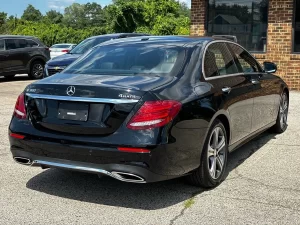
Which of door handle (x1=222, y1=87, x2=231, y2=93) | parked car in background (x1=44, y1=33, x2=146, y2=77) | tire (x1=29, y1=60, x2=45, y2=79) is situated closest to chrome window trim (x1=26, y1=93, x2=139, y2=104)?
door handle (x1=222, y1=87, x2=231, y2=93)

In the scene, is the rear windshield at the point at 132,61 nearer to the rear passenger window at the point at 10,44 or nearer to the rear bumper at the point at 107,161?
the rear bumper at the point at 107,161

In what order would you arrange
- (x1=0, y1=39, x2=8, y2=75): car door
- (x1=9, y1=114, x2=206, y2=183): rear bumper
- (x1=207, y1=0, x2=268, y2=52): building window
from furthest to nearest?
(x1=0, y1=39, x2=8, y2=75): car door, (x1=207, y1=0, x2=268, y2=52): building window, (x1=9, y1=114, x2=206, y2=183): rear bumper

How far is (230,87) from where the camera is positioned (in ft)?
16.3

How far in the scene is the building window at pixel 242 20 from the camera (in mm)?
12844

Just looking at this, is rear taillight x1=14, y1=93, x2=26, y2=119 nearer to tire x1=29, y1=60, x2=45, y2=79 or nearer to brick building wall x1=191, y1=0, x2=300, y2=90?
brick building wall x1=191, y1=0, x2=300, y2=90

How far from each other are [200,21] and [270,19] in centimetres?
214

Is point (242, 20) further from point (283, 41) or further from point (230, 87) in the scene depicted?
point (230, 87)

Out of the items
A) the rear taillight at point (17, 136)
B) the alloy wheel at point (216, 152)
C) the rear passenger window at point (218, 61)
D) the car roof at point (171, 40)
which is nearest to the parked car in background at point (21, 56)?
the car roof at point (171, 40)

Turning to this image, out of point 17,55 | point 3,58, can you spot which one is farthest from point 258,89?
point 17,55

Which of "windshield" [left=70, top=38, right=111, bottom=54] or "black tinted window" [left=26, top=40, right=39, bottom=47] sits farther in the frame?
"black tinted window" [left=26, top=40, right=39, bottom=47]

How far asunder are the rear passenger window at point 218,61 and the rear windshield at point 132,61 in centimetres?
33

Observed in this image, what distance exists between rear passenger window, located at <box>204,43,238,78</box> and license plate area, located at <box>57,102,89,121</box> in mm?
1388

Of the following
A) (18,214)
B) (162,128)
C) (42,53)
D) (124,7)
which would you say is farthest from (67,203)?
(124,7)

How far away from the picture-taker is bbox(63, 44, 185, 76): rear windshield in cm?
449
